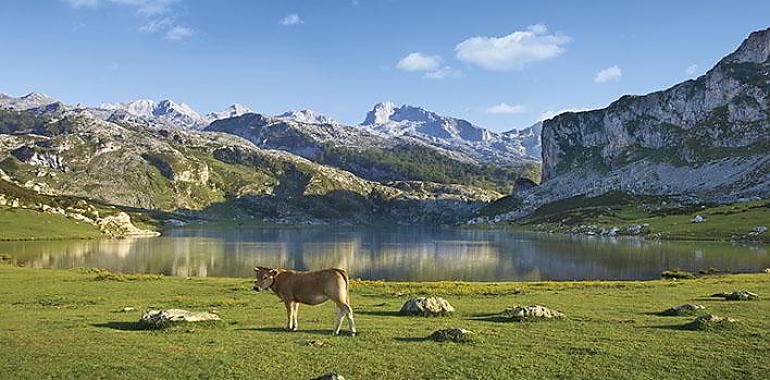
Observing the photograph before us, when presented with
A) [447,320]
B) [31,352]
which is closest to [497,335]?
[447,320]

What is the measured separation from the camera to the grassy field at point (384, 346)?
1797cm

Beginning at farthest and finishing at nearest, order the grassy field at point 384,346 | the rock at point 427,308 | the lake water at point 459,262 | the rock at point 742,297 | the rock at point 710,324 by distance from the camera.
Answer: the lake water at point 459,262
the rock at point 742,297
the rock at point 427,308
the rock at point 710,324
the grassy field at point 384,346

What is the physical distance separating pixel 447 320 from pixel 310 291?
9720mm

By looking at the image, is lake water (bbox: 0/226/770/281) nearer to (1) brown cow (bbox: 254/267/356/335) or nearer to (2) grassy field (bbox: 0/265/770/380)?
(2) grassy field (bbox: 0/265/770/380)

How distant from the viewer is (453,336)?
22.7 meters

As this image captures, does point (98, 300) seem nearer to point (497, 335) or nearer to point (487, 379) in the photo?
point (497, 335)

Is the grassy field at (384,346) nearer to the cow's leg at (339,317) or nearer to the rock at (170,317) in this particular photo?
the cow's leg at (339,317)

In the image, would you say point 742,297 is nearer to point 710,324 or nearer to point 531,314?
point 710,324

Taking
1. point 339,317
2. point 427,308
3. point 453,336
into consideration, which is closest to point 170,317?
point 339,317

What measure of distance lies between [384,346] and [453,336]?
3068 mm

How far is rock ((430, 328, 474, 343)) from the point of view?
73.8ft

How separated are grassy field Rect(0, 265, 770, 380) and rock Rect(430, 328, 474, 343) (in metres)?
0.53

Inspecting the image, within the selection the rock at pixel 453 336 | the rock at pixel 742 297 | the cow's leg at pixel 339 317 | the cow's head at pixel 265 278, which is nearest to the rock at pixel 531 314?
the rock at pixel 453 336

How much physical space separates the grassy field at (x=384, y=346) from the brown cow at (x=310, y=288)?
3.55 feet
